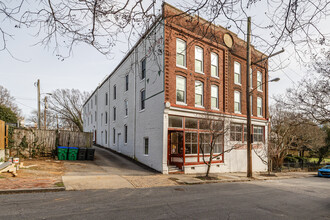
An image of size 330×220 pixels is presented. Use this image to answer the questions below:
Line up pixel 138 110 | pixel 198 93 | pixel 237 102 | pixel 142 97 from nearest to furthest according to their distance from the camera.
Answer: pixel 198 93 → pixel 142 97 → pixel 138 110 → pixel 237 102

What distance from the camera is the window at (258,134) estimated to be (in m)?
23.6

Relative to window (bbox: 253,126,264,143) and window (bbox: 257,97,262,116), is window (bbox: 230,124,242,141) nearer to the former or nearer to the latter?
window (bbox: 253,126,264,143)

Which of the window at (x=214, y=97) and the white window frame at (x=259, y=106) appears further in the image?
the white window frame at (x=259, y=106)

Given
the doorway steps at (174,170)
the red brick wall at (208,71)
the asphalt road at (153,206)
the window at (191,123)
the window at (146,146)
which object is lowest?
the doorway steps at (174,170)

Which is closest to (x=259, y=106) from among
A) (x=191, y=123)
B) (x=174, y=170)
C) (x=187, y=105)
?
(x=191, y=123)

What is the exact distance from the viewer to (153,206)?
7176 millimetres

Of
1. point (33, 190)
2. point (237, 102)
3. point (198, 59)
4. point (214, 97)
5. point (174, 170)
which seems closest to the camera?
point (33, 190)

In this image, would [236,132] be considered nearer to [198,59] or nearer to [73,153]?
[198,59]

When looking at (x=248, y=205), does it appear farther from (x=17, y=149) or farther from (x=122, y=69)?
(x=122, y=69)

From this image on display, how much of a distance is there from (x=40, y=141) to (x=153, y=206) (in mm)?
15151

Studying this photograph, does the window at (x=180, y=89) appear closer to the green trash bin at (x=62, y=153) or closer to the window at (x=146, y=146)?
the window at (x=146, y=146)

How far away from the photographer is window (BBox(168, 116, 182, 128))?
16.2 m

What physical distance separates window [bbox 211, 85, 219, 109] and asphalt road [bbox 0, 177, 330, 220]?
35.5 feet

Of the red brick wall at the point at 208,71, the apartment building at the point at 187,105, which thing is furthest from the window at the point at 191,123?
the red brick wall at the point at 208,71
